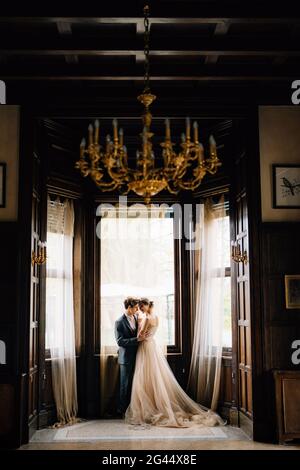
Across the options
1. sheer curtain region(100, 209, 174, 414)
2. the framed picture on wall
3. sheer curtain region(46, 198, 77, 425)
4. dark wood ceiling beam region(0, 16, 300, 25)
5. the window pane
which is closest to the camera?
dark wood ceiling beam region(0, 16, 300, 25)

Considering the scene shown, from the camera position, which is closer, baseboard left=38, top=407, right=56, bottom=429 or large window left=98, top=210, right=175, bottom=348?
baseboard left=38, top=407, right=56, bottom=429

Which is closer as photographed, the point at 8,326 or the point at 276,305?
the point at 8,326

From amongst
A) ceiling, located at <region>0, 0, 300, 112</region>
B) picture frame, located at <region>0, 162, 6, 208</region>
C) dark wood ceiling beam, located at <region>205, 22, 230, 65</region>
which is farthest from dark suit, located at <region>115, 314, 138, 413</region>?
dark wood ceiling beam, located at <region>205, 22, 230, 65</region>

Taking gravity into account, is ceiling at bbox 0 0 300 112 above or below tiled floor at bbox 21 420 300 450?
above

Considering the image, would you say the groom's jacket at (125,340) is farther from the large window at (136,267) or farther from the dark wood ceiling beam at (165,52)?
the dark wood ceiling beam at (165,52)

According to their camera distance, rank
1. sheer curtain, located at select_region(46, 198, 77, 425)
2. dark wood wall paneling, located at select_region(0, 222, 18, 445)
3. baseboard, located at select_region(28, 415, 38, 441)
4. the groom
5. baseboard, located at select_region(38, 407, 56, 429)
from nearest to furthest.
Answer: dark wood wall paneling, located at select_region(0, 222, 18, 445) < baseboard, located at select_region(28, 415, 38, 441) < baseboard, located at select_region(38, 407, 56, 429) < sheer curtain, located at select_region(46, 198, 77, 425) < the groom

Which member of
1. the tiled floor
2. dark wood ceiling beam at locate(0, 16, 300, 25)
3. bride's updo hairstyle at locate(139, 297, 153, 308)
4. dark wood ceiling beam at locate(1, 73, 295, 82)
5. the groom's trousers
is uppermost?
dark wood ceiling beam at locate(0, 16, 300, 25)

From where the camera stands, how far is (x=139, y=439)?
6.26 m

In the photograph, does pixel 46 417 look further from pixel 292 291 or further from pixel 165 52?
pixel 165 52

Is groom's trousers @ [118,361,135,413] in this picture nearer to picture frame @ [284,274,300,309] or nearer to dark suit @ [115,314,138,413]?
dark suit @ [115,314,138,413]

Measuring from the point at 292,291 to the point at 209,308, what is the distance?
167 centimetres

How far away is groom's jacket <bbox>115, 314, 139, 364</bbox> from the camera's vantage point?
25.1 feet

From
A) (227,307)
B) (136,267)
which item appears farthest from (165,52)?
(227,307)
